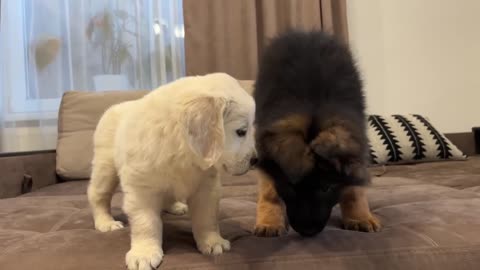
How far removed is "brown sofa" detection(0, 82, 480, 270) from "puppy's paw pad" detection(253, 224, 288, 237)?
0.10 ft

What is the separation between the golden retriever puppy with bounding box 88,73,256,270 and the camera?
1083mm

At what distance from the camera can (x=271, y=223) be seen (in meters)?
1.32

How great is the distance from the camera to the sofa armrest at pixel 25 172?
7.88 ft

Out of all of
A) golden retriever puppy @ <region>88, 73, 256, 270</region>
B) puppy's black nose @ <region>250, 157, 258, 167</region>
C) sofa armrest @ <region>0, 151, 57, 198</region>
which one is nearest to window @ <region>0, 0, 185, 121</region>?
sofa armrest @ <region>0, 151, 57, 198</region>

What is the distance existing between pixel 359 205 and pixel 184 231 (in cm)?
54

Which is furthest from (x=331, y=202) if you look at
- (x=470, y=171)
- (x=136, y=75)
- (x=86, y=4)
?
(x=86, y=4)

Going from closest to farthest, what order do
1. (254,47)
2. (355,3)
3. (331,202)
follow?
(331,202), (254,47), (355,3)

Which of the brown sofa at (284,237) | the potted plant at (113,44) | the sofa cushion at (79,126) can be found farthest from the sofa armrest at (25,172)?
the potted plant at (113,44)

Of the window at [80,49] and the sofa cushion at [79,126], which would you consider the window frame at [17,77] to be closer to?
→ the window at [80,49]

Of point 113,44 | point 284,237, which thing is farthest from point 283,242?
point 113,44

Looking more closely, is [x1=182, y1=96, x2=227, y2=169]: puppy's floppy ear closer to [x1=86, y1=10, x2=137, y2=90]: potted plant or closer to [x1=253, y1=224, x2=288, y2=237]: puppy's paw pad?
[x1=253, y1=224, x2=288, y2=237]: puppy's paw pad

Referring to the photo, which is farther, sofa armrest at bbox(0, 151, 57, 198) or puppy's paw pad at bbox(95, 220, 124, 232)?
sofa armrest at bbox(0, 151, 57, 198)

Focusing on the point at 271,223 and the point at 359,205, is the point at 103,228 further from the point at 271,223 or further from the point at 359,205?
the point at 359,205

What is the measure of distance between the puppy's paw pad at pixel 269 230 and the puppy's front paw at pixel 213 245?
0.13 meters
